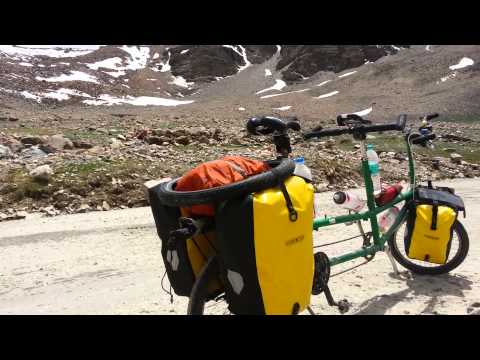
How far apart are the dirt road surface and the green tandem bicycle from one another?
0.26m

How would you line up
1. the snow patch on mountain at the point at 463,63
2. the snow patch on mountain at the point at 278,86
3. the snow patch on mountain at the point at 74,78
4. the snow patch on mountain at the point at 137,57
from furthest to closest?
the snow patch on mountain at the point at 137,57 < the snow patch on mountain at the point at 278,86 < the snow patch on mountain at the point at 74,78 < the snow patch on mountain at the point at 463,63

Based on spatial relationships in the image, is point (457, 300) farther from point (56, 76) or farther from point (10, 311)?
point (56, 76)

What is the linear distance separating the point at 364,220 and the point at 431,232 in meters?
0.72

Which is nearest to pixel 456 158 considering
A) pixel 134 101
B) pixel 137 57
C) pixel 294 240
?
pixel 294 240

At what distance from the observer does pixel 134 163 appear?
13039 mm

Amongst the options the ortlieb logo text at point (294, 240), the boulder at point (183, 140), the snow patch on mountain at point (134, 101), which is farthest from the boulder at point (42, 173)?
the snow patch on mountain at point (134, 101)

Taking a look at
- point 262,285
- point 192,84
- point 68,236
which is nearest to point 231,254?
point 262,285

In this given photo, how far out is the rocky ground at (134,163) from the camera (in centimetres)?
1048

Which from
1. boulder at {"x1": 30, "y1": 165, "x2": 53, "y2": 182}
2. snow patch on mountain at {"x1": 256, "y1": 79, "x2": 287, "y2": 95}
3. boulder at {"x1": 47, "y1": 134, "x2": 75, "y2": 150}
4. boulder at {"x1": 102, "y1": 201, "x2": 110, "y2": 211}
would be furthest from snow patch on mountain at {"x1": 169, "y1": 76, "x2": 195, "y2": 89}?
boulder at {"x1": 102, "y1": 201, "x2": 110, "y2": 211}

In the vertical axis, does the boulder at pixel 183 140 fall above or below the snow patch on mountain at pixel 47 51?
below

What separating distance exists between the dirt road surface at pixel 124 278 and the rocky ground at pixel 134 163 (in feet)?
6.39

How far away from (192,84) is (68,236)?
10119 centimetres

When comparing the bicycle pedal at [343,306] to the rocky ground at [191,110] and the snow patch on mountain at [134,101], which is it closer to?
the rocky ground at [191,110]

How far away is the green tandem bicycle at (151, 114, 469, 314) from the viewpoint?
3338 millimetres
